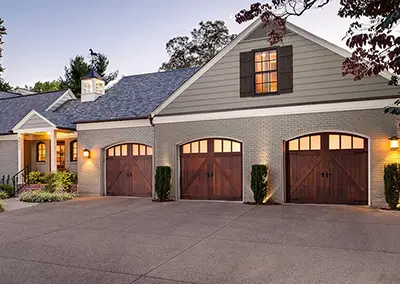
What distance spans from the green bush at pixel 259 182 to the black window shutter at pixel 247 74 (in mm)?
2736

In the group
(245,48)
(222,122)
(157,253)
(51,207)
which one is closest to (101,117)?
(51,207)

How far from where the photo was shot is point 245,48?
1323 centimetres

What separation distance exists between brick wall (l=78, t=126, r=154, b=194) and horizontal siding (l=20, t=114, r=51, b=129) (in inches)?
75.5

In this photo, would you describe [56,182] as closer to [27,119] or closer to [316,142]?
[27,119]

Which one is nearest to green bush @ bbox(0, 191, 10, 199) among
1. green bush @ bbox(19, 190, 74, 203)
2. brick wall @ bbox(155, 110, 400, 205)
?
green bush @ bbox(19, 190, 74, 203)

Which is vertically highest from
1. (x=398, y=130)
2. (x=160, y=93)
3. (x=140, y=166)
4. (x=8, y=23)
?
(x=8, y=23)

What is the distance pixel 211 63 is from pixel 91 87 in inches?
334

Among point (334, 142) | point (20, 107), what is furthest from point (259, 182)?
point (20, 107)

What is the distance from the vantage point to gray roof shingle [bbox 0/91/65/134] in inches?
780

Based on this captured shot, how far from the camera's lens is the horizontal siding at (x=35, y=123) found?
1712 centimetres

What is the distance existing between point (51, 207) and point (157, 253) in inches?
319

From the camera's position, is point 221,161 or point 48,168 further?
point 48,168

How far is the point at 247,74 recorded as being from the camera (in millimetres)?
13172

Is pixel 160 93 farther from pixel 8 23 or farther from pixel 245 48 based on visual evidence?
pixel 8 23
